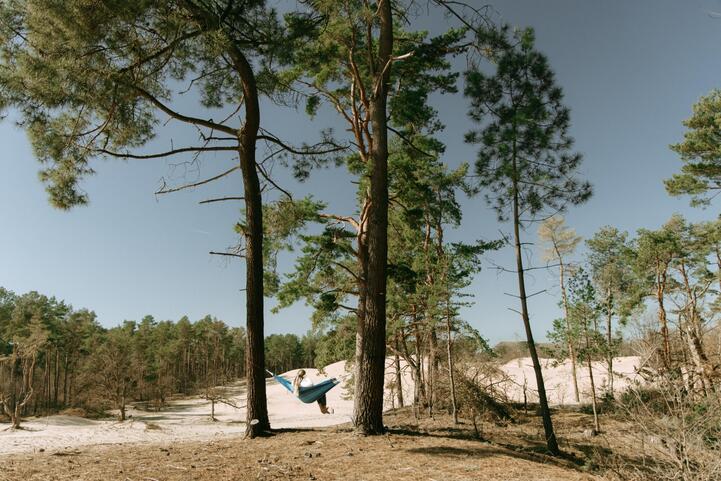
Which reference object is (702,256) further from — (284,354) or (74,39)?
(284,354)

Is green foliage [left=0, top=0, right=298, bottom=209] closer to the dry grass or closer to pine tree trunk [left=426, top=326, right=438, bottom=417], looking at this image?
the dry grass

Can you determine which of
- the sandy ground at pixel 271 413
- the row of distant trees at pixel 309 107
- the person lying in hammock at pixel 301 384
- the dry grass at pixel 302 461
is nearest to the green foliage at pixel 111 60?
the row of distant trees at pixel 309 107

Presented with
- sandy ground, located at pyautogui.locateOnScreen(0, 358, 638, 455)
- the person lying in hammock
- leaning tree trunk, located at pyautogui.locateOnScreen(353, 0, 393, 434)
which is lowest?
sandy ground, located at pyautogui.locateOnScreen(0, 358, 638, 455)

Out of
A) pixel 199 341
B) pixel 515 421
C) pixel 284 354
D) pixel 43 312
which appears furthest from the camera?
pixel 284 354

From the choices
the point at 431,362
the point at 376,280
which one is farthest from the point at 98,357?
the point at 376,280

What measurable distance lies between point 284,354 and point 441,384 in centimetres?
4894

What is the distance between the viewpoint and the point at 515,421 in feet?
38.2

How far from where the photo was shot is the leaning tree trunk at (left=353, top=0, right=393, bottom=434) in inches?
246

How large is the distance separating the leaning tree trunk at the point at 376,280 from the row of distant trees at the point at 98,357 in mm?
6027

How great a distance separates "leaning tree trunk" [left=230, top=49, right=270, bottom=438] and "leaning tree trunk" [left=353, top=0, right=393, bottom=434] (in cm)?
162

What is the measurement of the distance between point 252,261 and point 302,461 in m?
3.36

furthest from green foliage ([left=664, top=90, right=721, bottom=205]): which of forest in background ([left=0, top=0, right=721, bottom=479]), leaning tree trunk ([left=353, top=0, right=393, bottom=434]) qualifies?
leaning tree trunk ([left=353, top=0, right=393, bottom=434])

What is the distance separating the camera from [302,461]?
472cm

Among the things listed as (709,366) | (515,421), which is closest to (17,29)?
(515,421)
